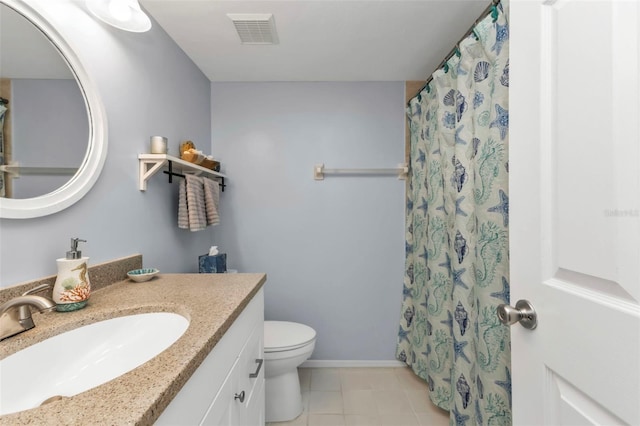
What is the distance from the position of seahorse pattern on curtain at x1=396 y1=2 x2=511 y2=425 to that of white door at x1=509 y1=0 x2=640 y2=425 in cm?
45

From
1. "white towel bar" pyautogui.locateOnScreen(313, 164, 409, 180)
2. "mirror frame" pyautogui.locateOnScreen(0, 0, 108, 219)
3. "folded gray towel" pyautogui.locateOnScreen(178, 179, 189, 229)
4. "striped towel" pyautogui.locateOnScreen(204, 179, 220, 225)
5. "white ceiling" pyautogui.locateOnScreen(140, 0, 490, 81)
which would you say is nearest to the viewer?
"mirror frame" pyautogui.locateOnScreen(0, 0, 108, 219)

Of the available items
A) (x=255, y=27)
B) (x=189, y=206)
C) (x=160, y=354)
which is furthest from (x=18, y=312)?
(x=255, y=27)

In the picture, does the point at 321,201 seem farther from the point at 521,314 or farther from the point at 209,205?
the point at 521,314

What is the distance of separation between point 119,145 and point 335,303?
1.68 metres

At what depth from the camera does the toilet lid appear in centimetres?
159

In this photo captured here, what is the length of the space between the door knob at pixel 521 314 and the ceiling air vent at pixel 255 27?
1580 millimetres

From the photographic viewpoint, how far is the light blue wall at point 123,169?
34.8 inches

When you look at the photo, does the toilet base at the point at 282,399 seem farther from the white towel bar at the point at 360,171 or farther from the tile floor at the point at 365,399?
the white towel bar at the point at 360,171

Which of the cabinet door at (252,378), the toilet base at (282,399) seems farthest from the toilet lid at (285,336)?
the cabinet door at (252,378)

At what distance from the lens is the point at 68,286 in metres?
0.85

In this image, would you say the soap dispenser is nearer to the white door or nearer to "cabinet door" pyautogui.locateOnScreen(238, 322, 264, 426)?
"cabinet door" pyautogui.locateOnScreen(238, 322, 264, 426)

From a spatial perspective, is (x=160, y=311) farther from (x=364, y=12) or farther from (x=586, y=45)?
(x=364, y=12)

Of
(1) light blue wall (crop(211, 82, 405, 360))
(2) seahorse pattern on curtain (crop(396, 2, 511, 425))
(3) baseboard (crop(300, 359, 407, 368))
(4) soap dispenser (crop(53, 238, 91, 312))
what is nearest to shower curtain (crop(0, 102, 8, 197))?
(4) soap dispenser (crop(53, 238, 91, 312))

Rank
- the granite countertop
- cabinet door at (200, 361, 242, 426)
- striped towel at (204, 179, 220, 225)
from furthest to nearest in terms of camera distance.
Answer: striped towel at (204, 179, 220, 225) < cabinet door at (200, 361, 242, 426) < the granite countertop
